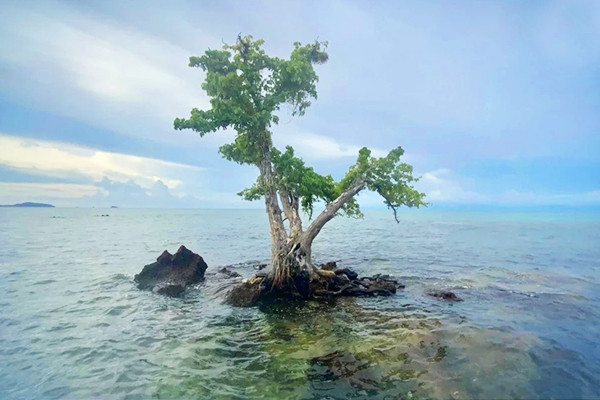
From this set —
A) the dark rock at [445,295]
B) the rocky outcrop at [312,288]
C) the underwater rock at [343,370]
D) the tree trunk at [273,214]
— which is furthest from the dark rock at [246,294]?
the dark rock at [445,295]

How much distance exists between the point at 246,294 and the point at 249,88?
1457 centimetres

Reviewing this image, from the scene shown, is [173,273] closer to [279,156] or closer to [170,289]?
[170,289]

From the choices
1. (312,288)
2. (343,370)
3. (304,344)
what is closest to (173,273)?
(312,288)

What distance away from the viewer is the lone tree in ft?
78.2

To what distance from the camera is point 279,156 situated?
87.0 feet

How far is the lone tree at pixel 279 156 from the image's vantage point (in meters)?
23.8

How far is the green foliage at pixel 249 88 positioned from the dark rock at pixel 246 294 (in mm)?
9366

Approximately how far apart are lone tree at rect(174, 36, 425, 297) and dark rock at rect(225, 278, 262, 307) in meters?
Answer: 0.86

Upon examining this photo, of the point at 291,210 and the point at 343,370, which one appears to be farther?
the point at 291,210

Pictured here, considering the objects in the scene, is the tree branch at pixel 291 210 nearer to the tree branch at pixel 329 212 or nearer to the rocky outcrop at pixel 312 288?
the tree branch at pixel 329 212

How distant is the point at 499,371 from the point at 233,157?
21.7 metres

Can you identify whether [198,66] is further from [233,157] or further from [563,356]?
[563,356]

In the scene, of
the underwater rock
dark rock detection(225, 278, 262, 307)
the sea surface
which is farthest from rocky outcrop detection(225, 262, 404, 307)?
the underwater rock

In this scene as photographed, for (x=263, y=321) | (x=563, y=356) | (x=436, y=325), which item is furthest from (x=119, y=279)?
(x=563, y=356)
